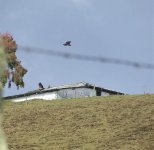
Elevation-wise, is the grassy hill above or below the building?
below

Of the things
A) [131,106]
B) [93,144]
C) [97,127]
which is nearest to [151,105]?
[131,106]

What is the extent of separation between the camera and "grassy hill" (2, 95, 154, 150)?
104ft

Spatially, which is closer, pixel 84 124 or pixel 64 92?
pixel 84 124

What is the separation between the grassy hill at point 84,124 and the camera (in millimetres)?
31797

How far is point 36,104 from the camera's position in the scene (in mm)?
46281

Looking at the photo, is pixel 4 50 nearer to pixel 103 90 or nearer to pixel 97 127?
pixel 97 127

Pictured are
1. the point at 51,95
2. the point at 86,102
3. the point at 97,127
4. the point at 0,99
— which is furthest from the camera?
the point at 51,95

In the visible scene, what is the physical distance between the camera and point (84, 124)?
37.0 meters

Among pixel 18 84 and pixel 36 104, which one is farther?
pixel 18 84

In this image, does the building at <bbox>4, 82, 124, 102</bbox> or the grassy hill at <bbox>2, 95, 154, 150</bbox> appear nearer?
the grassy hill at <bbox>2, 95, 154, 150</bbox>

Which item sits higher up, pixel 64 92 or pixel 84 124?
pixel 64 92

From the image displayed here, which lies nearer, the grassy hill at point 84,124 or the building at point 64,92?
the grassy hill at point 84,124

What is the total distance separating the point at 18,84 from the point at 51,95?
1205 centimetres

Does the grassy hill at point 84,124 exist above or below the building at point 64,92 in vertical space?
below
